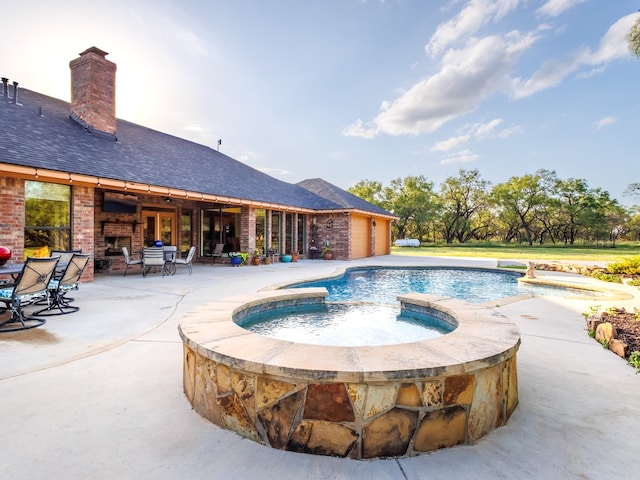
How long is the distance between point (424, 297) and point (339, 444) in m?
2.98

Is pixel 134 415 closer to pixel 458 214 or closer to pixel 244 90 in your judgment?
pixel 244 90

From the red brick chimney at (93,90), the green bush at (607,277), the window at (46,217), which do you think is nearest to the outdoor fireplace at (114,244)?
the window at (46,217)

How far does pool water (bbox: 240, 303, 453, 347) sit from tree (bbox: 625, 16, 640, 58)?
7128 mm

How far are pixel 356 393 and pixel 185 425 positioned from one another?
1.24m

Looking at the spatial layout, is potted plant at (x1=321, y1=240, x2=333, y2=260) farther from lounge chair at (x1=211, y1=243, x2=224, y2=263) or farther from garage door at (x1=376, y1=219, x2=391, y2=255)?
lounge chair at (x1=211, y1=243, x2=224, y2=263)

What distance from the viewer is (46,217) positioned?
7.74 meters

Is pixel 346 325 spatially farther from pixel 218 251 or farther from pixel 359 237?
pixel 359 237

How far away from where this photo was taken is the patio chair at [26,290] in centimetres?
437

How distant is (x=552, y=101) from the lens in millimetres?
18453

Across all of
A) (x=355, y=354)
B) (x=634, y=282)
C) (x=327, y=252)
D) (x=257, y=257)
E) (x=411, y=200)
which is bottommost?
(x=634, y=282)

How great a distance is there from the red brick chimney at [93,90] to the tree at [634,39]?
1380 centimetres

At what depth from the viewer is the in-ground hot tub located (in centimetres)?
184

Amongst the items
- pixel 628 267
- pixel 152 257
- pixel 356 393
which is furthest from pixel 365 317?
pixel 628 267

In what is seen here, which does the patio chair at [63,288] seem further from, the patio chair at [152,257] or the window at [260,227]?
the window at [260,227]
